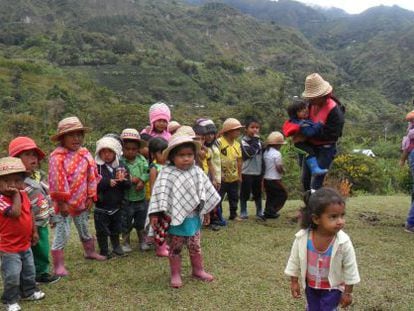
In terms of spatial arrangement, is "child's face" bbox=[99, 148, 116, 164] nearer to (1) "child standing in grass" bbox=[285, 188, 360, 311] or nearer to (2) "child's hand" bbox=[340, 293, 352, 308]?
(1) "child standing in grass" bbox=[285, 188, 360, 311]

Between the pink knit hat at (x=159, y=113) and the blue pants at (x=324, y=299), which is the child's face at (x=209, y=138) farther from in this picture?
the blue pants at (x=324, y=299)

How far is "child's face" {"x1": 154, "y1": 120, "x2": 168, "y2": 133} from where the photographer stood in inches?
204

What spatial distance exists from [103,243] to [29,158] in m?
1.41

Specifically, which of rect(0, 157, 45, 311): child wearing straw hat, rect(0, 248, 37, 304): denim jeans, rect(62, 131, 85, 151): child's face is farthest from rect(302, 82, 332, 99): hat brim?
rect(0, 248, 37, 304): denim jeans

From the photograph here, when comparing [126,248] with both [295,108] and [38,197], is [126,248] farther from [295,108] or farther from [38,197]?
[295,108]

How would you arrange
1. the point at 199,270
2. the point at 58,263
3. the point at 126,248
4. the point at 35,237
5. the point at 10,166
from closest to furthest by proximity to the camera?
1. the point at 10,166
2. the point at 35,237
3. the point at 199,270
4. the point at 58,263
5. the point at 126,248

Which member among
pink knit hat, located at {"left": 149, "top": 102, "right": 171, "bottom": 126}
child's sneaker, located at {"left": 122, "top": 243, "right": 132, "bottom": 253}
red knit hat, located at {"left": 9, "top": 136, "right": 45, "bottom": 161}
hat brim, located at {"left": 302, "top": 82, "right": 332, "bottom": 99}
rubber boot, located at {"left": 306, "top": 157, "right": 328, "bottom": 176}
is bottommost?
child's sneaker, located at {"left": 122, "top": 243, "right": 132, "bottom": 253}

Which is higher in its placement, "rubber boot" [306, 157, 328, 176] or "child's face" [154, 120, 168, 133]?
"child's face" [154, 120, 168, 133]

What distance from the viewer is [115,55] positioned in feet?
256

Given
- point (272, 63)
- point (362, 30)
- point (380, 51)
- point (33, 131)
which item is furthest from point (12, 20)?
point (362, 30)

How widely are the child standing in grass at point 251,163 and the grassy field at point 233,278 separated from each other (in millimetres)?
691

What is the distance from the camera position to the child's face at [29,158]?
3.81 meters

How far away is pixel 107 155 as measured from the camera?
468 centimetres

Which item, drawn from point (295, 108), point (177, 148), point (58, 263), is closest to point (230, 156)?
point (295, 108)
